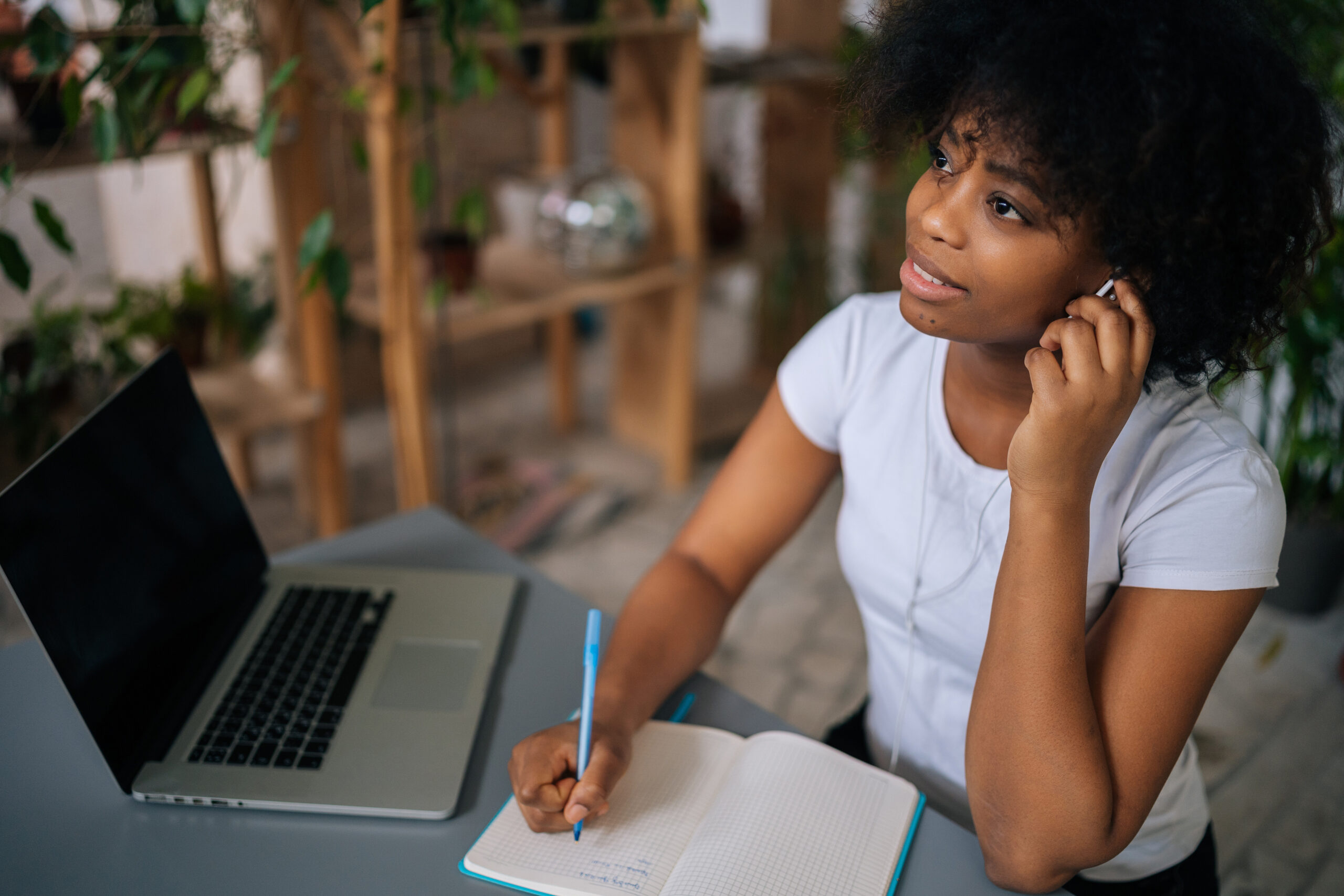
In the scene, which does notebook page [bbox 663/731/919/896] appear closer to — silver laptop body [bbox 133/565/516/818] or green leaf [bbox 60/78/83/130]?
silver laptop body [bbox 133/565/516/818]

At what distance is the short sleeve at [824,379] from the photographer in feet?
3.53

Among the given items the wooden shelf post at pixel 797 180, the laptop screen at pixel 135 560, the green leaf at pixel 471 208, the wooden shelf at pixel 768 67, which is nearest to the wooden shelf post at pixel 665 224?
the wooden shelf at pixel 768 67

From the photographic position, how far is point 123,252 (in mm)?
2703

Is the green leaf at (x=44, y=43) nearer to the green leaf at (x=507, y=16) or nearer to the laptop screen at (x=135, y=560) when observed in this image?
the laptop screen at (x=135, y=560)

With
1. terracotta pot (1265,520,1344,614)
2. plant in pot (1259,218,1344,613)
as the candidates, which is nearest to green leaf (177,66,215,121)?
plant in pot (1259,218,1344,613)

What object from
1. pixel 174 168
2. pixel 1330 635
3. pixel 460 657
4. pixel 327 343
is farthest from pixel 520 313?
pixel 1330 635

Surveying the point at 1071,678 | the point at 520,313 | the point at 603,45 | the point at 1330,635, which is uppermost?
the point at 603,45

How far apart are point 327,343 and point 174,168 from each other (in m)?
0.92

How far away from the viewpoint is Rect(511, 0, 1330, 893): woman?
719 mm

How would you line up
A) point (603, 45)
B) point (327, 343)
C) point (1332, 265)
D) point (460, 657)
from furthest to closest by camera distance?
point (603, 45) → point (327, 343) → point (1332, 265) → point (460, 657)

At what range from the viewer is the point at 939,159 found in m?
0.86

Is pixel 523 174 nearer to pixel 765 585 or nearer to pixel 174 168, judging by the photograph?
pixel 174 168

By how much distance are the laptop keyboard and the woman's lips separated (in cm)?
60

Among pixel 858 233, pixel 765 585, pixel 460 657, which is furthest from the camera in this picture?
pixel 858 233
